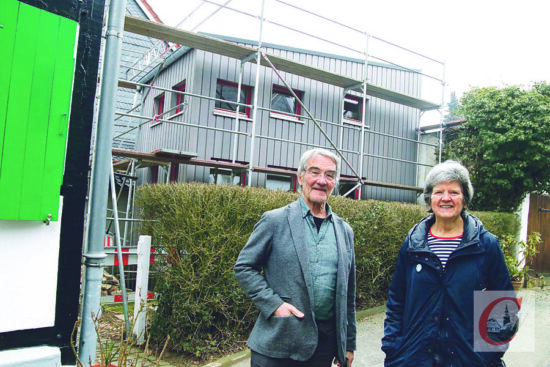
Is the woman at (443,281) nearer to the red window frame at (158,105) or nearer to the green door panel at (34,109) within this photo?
the green door panel at (34,109)

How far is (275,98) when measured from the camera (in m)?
11.3

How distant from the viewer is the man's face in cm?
266

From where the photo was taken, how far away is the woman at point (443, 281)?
7.55ft

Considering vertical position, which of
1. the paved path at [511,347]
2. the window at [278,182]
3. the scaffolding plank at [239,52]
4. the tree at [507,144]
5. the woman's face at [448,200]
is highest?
the scaffolding plank at [239,52]

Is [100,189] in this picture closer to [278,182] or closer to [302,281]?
[302,281]

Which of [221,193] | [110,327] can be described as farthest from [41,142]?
[110,327]

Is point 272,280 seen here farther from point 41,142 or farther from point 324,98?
point 324,98

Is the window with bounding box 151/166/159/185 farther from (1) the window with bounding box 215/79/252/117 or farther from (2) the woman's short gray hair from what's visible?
(2) the woman's short gray hair

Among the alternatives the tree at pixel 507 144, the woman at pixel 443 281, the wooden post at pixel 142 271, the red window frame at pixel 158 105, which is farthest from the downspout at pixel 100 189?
the tree at pixel 507 144

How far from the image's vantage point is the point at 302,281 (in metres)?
2.41

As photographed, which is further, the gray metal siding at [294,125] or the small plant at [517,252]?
the gray metal siding at [294,125]

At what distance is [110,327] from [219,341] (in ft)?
5.92

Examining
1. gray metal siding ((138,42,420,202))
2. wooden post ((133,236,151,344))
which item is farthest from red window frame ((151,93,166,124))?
wooden post ((133,236,151,344))

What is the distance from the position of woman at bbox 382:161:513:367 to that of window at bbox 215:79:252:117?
8.32 metres
